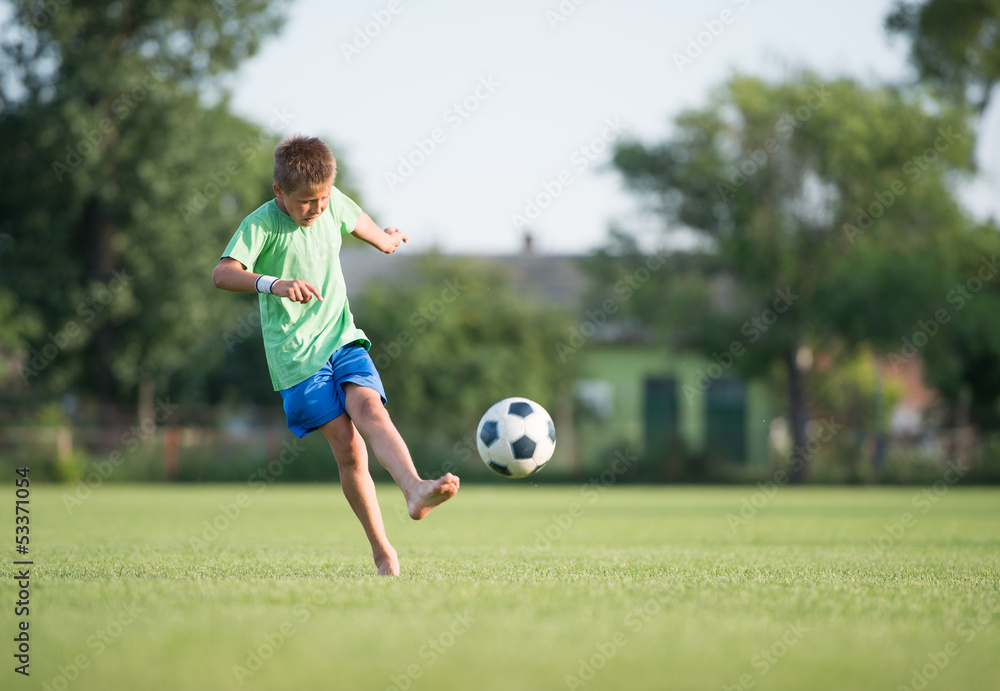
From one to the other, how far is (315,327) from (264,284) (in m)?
0.41

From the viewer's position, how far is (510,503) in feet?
55.8

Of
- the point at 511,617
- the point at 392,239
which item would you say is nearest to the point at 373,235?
the point at 392,239

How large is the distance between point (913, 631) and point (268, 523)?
28.0 ft

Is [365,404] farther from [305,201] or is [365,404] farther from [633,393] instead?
[633,393]

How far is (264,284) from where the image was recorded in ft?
15.1

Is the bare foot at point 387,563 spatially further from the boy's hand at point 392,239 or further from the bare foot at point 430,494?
the boy's hand at point 392,239

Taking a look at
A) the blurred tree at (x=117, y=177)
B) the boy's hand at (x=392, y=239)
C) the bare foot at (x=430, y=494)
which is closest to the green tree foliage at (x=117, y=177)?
the blurred tree at (x=117, y=177)

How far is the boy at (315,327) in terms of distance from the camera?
4746mm

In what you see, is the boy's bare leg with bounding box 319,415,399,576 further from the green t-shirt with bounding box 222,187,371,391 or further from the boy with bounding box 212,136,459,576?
the green t-shirt with bounding box 222,187,371,391

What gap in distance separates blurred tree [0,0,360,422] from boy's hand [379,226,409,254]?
2419cm

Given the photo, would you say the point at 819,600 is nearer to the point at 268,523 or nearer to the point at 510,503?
the point at 268,523

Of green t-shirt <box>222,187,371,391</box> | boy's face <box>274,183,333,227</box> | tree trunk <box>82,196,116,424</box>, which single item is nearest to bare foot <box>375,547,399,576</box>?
green t-shirt <box>222,187,371,391</box>

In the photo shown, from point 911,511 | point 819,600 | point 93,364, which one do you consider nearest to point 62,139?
point 93,364

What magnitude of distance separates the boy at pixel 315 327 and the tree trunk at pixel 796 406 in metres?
24.4
